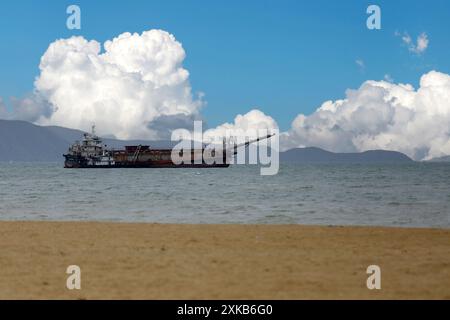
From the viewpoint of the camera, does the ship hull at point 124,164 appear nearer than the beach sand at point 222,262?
No

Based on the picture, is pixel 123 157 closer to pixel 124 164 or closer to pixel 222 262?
pixel 124 164

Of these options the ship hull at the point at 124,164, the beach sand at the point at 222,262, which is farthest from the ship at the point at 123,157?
the beach sand at the point at 222,262

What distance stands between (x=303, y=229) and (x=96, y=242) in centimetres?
836

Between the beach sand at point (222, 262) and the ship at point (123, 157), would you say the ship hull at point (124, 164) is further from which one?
the beach sand at point (222, 262)

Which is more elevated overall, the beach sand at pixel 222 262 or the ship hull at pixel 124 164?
the ship hull at pixel 124 164

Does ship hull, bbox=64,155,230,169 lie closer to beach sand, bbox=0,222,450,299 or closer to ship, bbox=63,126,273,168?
ship, bbox=63,126,273,168

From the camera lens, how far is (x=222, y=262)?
14.4 metres

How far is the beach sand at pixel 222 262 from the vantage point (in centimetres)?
1122

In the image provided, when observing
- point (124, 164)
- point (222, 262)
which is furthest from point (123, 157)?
point (222, 262)

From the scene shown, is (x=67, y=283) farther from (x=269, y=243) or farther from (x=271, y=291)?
(x=269, y=243)

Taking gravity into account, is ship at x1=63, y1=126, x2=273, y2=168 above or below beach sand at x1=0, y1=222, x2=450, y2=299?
above

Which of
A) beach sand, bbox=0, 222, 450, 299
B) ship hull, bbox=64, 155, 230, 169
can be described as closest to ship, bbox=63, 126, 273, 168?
ship hull, bbox=64, 155, 230, 169

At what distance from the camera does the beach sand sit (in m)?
11.2

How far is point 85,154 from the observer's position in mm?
167375
